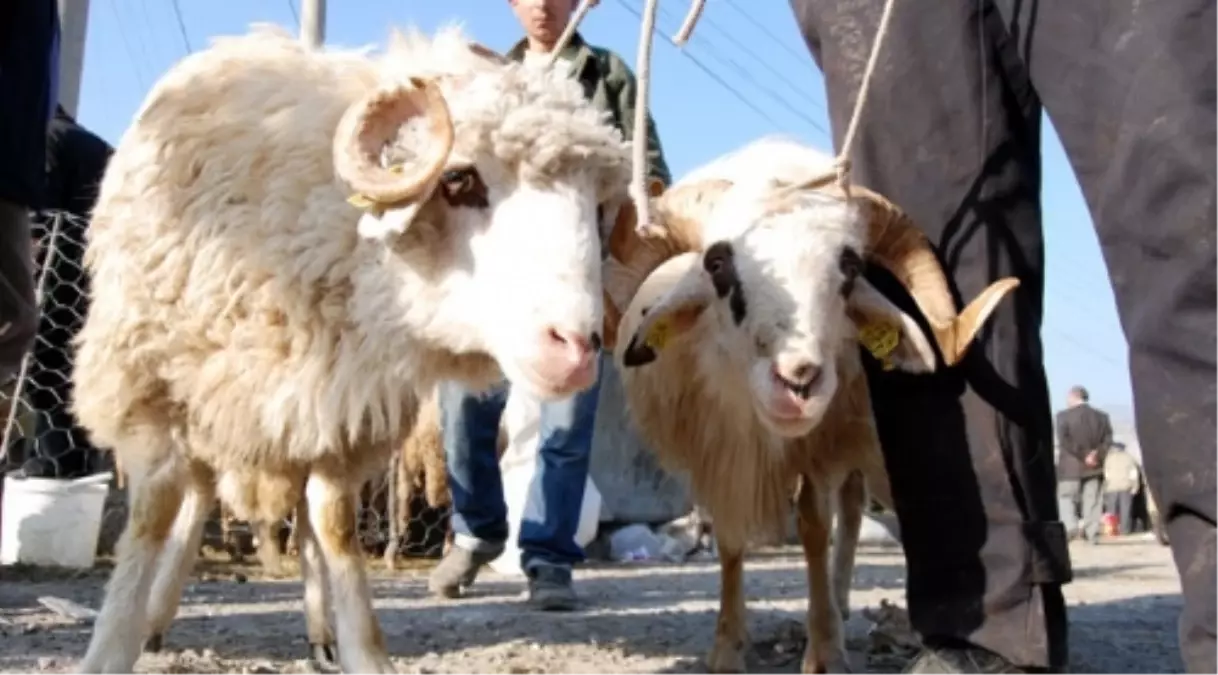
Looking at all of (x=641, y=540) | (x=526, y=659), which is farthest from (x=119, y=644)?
(x=641, y=540)

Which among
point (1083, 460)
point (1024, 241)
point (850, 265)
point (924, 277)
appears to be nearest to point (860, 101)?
point (1024, 241)

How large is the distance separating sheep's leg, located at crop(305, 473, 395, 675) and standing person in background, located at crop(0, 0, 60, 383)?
0.93 meters

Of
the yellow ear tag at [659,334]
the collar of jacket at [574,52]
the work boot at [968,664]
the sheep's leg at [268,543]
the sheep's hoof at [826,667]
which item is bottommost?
the sheep's hoof at [826,667]

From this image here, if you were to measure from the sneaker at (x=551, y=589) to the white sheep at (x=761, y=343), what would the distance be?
2.60 ft

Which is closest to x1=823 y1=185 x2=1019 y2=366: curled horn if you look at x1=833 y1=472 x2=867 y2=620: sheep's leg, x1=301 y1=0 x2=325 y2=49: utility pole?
x1=833 y1=472 x2=867 y2=620: sheep's leg

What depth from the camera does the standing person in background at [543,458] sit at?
4176mm

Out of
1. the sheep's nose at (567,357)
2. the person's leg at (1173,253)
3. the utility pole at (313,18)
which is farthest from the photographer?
the utility pole at (313,18)

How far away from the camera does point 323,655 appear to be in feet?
10.3

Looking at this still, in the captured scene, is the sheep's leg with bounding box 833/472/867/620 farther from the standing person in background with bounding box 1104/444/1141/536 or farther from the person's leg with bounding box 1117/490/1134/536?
the person's leg with bounding box 1117/490/1134/536

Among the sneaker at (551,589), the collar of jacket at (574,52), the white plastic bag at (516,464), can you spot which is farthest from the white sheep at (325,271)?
the white plastic bag at (516,464)

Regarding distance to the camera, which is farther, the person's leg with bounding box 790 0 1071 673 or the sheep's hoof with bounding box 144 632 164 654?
the sheep's hoof with bounding box 144 632 164 654

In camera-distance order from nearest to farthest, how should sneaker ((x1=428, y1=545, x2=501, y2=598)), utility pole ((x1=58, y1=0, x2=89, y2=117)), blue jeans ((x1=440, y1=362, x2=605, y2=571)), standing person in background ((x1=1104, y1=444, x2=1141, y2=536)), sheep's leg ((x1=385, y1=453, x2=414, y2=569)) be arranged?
blue jeans ((x1=440, y1=362, x2=605, y2=571)), sneaker ((x1=428, y1=545, x2=501, y2=598)), sheep's leg ((x1=385, y1=453, x2=414, y2=569)), utility pole ((x1=58, y1=0, x2=89, y2=117)), standing person in background ((x1=1104, y1=444, x2=1141, y2=536))

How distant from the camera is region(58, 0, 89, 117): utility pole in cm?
848

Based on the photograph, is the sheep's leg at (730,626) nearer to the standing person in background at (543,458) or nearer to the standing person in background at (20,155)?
the standing person in background at (543,458)
